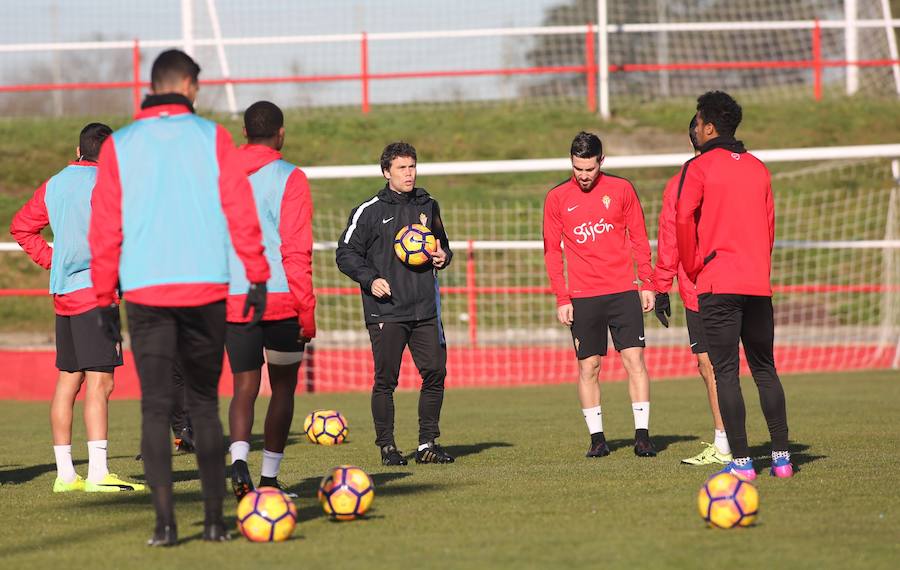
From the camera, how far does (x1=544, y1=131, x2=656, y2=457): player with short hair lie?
824 cm

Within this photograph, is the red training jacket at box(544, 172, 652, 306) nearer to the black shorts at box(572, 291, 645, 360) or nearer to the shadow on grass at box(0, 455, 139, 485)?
the black shorts at box(572, 291, 645, 360)

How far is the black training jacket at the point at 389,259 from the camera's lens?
8133 mm

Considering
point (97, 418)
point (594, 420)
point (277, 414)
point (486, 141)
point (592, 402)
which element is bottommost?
point (594, 420)

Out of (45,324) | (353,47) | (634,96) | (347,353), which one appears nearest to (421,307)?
(347,353)

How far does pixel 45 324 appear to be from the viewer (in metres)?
20.4

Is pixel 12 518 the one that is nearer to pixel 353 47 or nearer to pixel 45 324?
pixel 45 324

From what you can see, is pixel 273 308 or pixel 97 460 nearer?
pixel 273 308

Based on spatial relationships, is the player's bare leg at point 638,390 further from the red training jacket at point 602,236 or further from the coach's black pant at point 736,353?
the coach's black pant at point 736,353

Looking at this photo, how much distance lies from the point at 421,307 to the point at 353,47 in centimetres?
1610

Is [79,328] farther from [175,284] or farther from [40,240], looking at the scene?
[175,284]

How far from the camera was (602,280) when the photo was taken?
27.1 ft

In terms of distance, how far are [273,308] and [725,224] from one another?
2.48 meters

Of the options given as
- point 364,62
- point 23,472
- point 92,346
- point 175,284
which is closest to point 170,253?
point 175,284

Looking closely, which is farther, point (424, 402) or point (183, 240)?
point (424, 402)
